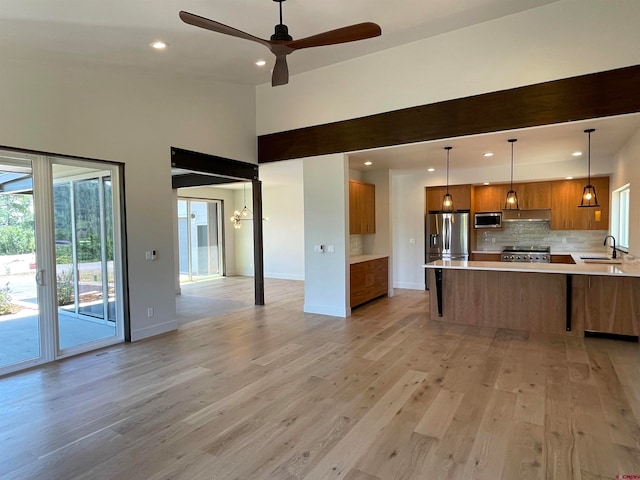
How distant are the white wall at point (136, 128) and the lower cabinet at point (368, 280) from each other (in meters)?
2.82

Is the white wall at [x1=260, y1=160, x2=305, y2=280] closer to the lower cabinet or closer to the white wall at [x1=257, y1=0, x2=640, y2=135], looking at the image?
the lower cabinet

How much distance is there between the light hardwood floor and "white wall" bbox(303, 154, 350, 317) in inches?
48.2

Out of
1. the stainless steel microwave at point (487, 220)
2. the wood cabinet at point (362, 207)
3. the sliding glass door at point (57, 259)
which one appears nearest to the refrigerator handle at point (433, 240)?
the stainless steel microwave at point (487, 220)

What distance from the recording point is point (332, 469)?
2180 millimetres

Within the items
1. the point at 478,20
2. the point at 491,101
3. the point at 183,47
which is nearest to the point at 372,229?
the point at 491,101

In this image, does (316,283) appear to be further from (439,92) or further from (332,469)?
(332,469)

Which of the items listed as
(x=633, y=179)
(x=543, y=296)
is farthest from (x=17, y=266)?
(x=633, y=179)

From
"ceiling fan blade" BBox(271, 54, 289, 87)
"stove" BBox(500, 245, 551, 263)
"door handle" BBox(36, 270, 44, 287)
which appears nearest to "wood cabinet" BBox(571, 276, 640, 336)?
"stove" BBox(500, 245, 551, 263)

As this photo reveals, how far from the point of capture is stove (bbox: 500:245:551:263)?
7352 millimetres

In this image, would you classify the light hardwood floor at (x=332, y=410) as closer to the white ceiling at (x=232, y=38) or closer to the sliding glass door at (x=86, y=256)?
the sliding glass door at (x=86, y=256)

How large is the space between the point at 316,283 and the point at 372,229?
2.05 m

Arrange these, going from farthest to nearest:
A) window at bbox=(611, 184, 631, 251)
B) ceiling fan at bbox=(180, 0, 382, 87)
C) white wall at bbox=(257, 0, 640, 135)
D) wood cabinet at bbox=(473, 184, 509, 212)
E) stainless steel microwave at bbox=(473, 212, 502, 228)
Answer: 1. wood cabinet at bbox=(473, 184, 509, 212)
2. stainless steel microwave at bbox=(473, 212, 502, 228)
3. window at bbox=(611, 184, 631, 251)
4. white wall at bbox=(257, 0, 640, 135)
5. ceiling fan at bbox=(180, 0, 382, 87)

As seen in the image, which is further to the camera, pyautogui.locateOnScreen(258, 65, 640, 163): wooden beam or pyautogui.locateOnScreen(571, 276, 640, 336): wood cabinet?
pyautogui.locateOnScreen(571, 276, 640, 336): wood cabinet

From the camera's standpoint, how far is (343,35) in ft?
10.1
